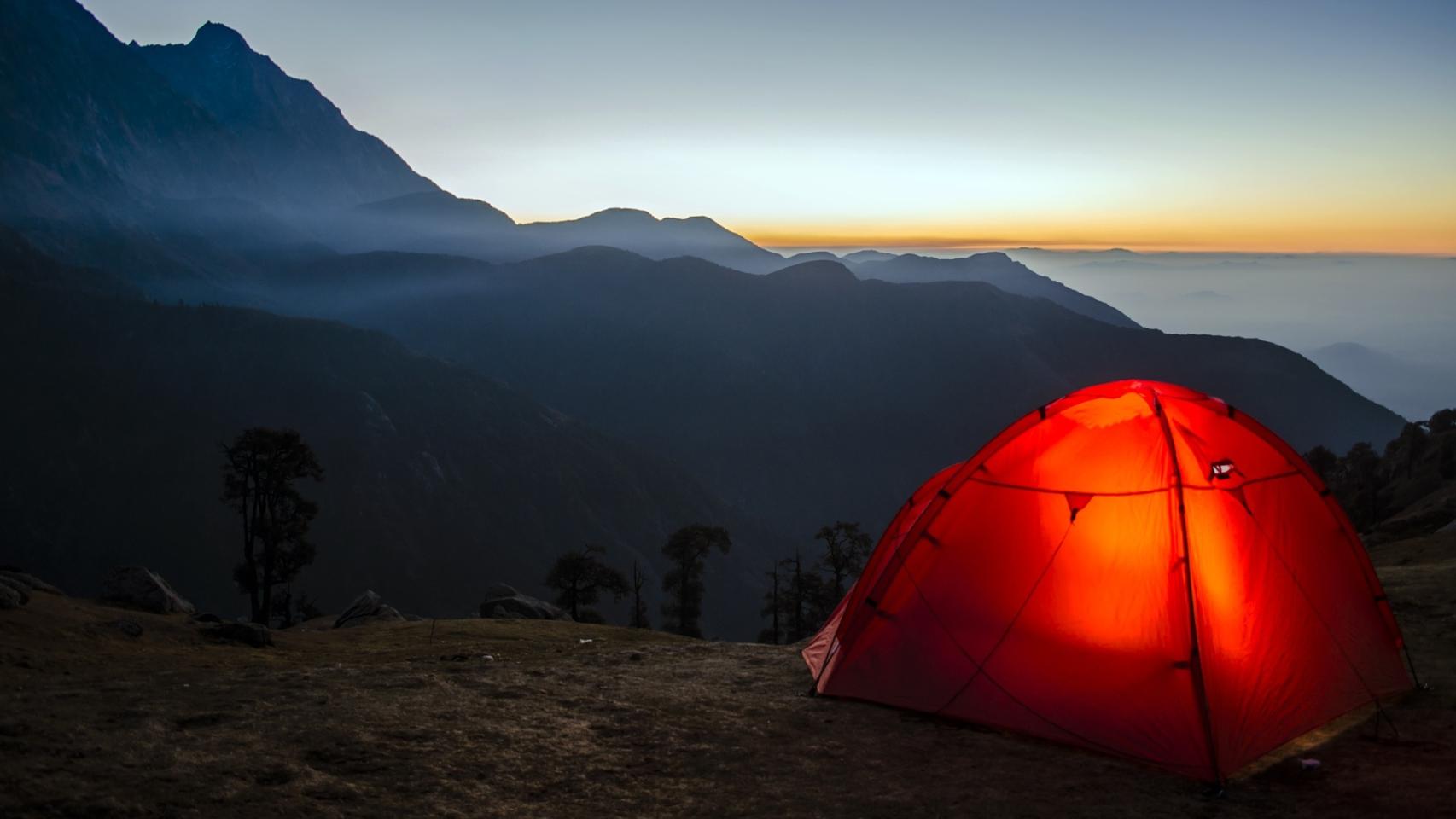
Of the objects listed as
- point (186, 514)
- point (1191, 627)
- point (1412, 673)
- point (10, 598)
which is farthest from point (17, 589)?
point (186, 514)

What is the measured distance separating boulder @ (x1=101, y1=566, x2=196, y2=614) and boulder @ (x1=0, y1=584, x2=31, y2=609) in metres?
7.49

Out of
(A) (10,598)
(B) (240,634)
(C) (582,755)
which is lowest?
(B) (240,634)

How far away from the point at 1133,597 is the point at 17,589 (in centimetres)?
2385

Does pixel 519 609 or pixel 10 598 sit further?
pixel 519 609

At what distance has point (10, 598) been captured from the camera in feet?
63.3

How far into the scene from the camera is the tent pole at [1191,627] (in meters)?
9.80

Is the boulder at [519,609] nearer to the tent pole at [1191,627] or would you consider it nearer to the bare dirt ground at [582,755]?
the bare dirt ground at [582,755]

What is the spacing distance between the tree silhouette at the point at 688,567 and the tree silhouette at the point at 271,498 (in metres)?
24.1

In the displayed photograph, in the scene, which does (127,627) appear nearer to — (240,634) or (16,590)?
(16,590)

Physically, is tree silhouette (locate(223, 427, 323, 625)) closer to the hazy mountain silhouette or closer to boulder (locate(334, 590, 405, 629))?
boulder (locate(334, 590, 405, 629))

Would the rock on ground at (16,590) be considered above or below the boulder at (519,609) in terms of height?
above

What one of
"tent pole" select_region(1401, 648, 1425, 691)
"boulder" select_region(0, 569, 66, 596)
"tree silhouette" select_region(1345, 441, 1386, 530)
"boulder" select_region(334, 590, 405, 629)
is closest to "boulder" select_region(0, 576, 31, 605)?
"boulder" select_region(0, 569, 66, 596)

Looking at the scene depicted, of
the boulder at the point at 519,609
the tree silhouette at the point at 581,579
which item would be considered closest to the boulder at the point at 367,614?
the boulder at the point at 519,609

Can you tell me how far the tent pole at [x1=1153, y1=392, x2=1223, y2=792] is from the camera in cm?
980
